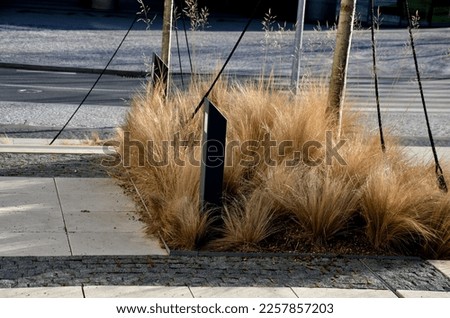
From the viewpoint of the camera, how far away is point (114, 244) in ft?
26.1

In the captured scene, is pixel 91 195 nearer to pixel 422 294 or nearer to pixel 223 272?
pixel 223 272

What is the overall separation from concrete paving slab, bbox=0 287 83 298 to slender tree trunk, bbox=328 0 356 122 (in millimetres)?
4128

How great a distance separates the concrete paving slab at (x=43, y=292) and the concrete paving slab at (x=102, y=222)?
1.56 m

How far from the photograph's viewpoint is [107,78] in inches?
788

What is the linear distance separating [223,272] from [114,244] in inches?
44.2

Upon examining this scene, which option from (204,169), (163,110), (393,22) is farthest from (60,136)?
(393,22)

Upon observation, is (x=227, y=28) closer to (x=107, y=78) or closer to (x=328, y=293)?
(x=107, y=78)

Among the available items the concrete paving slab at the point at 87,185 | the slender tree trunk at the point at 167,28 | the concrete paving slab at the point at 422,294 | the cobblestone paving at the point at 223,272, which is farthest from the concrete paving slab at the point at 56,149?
the concrete paving slab at the point at 422,294

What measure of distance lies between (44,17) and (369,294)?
2464 cm

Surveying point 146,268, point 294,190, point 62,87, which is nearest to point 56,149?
point 294,190

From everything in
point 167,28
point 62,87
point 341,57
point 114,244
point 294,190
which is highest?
point 341,57

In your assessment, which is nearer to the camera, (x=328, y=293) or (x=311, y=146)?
(x=328, y=293)

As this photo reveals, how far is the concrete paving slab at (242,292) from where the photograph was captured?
680cm

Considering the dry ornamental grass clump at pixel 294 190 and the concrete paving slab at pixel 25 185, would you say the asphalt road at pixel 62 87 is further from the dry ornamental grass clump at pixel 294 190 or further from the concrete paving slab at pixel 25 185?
the dry ornamental grass clump at pixel 294 190
